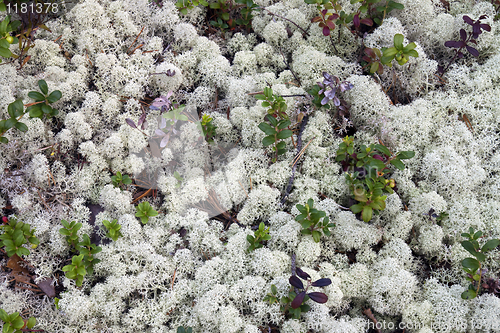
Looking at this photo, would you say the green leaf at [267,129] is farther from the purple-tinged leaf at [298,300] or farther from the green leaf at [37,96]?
the green leaf at [37,96]

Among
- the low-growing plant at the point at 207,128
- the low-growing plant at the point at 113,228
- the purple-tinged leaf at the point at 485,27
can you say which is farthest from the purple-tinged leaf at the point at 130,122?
the purple-tinged leaf at the point at 485,27

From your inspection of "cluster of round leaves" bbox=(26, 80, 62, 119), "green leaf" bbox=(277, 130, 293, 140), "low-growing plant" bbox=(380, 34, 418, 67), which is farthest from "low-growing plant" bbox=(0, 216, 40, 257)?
"low-growing plant" bbox=(380, 34, 418, 67)

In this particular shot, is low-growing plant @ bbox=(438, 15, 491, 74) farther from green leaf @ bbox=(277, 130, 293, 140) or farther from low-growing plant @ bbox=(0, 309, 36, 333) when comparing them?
low-growing plant @ bbox=(0, 309, 36, 333)

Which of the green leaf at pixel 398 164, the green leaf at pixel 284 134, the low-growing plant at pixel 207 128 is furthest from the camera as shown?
the low-growing plant at pixel 207 128

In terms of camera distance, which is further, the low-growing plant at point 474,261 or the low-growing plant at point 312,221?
the low-growing plant at point 312,221

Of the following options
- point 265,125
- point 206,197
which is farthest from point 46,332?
point 265,125

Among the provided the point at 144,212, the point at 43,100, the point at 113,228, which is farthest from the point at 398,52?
the point at 43,100
